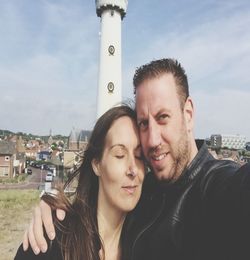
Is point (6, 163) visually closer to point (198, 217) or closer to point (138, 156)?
point (138, 156)

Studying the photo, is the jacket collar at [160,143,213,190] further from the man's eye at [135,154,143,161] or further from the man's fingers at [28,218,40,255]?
the man's fingers at [28,218,40,255]

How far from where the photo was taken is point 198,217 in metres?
2.30

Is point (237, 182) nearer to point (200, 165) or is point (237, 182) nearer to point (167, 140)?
point (200, 165)

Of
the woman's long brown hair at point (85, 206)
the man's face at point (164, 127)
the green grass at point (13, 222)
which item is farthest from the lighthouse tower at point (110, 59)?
the man's face at point (164, 127)

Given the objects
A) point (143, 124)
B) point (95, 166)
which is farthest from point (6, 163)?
point (143, 124)

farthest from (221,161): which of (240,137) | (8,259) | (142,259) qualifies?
(240,137)

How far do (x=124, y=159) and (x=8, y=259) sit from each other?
28.6ft

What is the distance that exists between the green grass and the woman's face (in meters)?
8.64

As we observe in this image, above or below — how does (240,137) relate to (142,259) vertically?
above

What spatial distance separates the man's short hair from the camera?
2.86 metres

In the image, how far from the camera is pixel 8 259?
10.3 m

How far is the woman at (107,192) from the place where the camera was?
2.92m

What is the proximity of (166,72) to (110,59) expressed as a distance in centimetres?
2406

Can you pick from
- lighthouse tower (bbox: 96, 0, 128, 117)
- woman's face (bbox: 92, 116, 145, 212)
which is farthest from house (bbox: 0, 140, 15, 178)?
woman's face (bbox: 92, 116, 145, 212)
